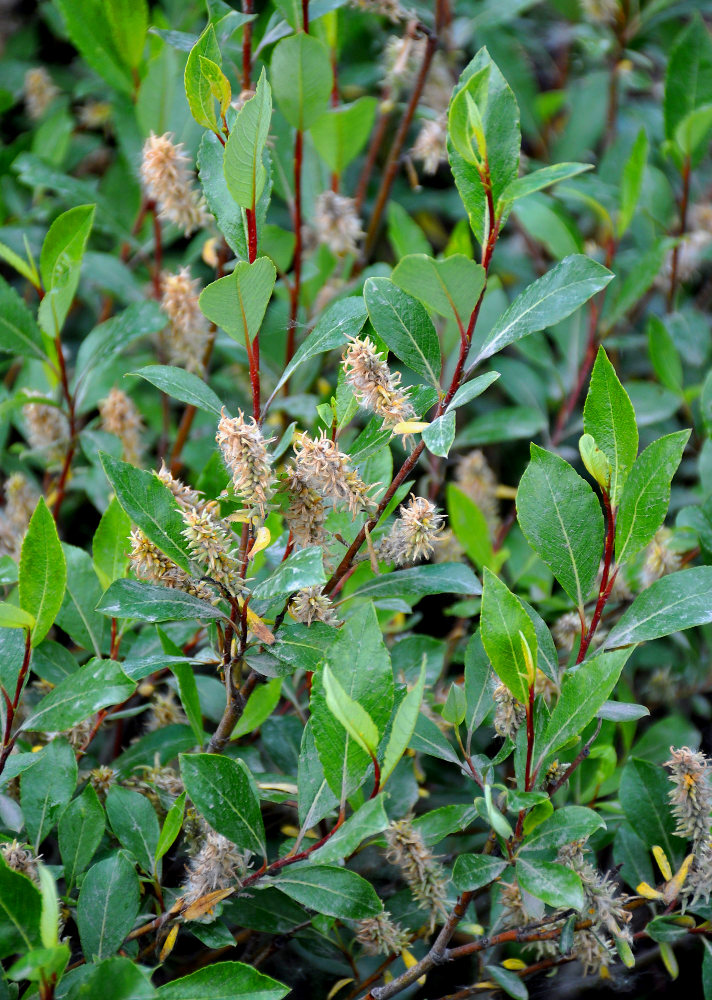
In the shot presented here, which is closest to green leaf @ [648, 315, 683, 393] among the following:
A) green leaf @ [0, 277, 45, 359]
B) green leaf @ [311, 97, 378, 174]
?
green leaf @ [311, 97, 378, 174]

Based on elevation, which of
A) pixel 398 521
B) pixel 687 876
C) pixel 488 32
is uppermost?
pixel 488 32

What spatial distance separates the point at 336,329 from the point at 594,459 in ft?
0.83

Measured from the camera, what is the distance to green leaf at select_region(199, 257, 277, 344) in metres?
0.67

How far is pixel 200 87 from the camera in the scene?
0.73 m

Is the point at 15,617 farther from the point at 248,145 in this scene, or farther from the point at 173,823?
the point at 248,145

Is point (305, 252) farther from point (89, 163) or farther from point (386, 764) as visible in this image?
point (386, 764)

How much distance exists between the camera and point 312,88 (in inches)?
39.9

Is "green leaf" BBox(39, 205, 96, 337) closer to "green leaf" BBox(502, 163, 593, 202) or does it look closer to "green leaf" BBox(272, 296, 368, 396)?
"green leaf" BBox(272, 296, 368, 396)

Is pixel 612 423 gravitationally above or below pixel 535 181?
below

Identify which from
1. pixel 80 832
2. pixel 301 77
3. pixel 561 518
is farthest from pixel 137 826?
pixel 301 77

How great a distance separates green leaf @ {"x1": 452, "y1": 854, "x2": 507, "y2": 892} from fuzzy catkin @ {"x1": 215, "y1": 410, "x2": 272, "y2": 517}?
0.36 m

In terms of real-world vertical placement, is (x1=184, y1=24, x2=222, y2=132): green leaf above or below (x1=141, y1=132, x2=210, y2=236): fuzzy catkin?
above

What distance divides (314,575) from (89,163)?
1.33m

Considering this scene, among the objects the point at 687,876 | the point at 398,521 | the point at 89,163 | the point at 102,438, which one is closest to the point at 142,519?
the point at 398,521
